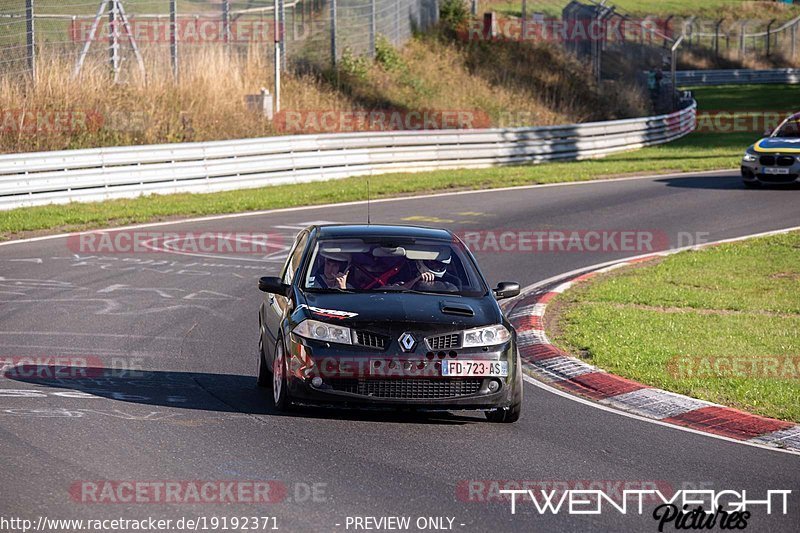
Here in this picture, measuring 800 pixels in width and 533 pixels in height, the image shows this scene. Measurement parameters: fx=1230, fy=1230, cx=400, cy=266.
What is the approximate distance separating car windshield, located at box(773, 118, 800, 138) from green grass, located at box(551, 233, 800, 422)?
365 inches

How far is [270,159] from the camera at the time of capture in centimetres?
2714

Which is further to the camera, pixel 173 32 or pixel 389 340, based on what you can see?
pixel 173 32

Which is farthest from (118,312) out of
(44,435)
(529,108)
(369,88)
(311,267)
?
(529,108)

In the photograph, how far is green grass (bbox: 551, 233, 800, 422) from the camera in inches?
408

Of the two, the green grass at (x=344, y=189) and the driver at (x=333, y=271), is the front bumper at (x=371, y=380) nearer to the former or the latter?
the driver at (x=333, y=271)

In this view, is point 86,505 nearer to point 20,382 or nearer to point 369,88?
point 20,382

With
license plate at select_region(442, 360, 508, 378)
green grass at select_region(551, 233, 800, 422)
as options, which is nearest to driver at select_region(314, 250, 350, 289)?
license plate at select_region(442, 360, 508, 378)

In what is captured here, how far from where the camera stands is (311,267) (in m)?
9.63

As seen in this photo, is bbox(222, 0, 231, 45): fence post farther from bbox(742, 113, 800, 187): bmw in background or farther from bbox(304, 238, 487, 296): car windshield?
bbox(304, 238, 487, 296): car windshield

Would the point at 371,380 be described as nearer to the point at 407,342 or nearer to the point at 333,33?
the point at 407,342

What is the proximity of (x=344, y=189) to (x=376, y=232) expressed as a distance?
53.0ft

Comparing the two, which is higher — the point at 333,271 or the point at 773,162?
the point at 333,271

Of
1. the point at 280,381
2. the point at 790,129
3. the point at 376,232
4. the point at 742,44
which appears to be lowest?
the point at 280,381

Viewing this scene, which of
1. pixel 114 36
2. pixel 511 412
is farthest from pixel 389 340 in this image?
pixel 114 36
